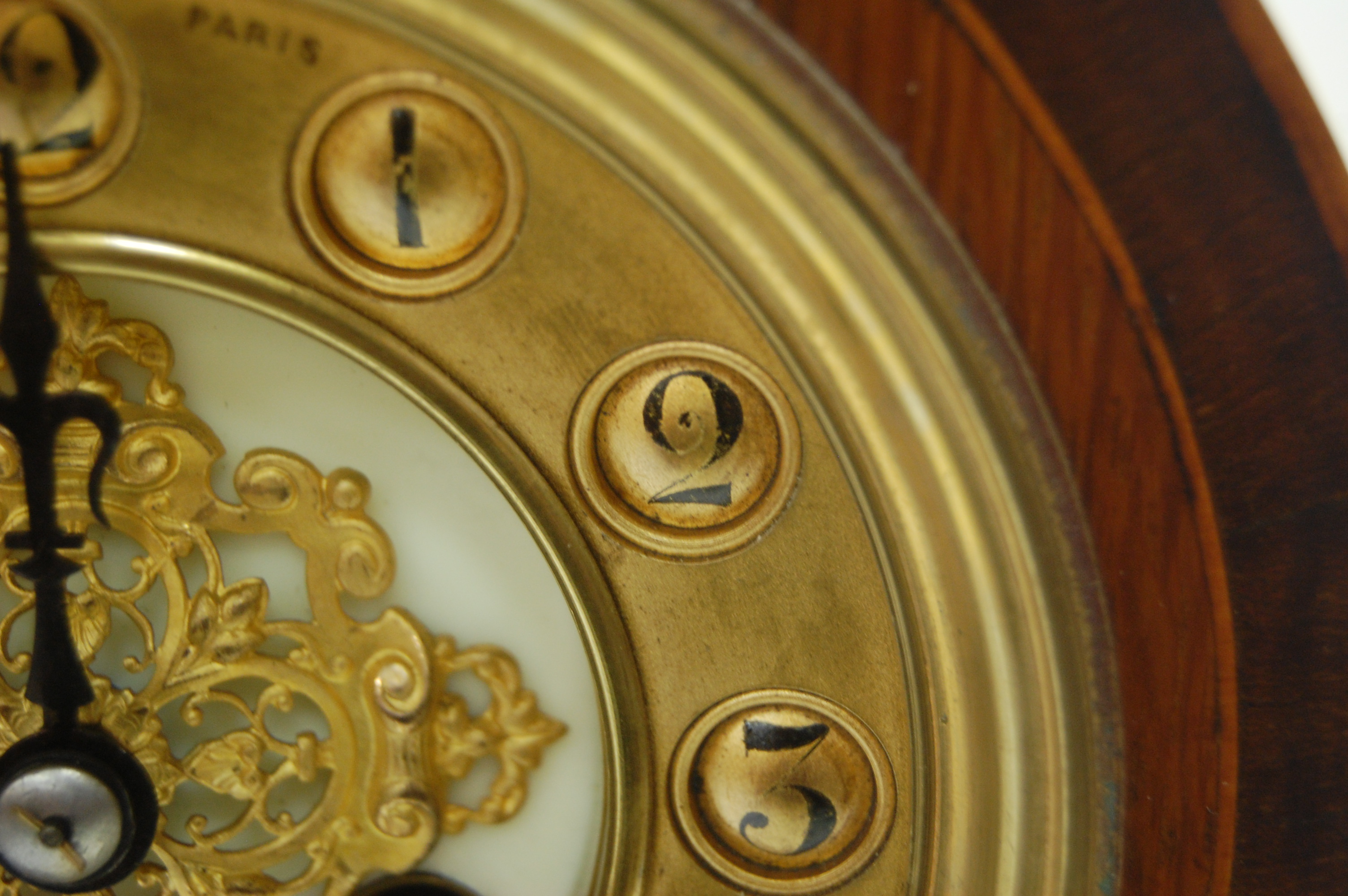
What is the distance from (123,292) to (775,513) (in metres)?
0.32

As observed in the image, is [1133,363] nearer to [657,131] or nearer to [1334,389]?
[1334,389]

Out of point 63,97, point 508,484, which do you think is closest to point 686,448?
point 508,484

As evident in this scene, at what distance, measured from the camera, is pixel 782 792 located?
44 cm

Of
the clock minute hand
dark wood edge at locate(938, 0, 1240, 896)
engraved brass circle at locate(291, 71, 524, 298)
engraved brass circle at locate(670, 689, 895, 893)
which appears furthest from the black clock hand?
dark wood edge at locate(938, 0, 1240, 896)

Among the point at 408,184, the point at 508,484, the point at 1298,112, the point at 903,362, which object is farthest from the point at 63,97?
the point at 1298,112

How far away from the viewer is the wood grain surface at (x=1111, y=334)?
1.13 feet

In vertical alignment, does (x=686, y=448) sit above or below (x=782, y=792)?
above

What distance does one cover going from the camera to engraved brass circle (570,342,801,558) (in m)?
0.42

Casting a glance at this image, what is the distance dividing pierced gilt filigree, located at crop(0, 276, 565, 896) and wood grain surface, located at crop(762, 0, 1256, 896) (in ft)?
0.89

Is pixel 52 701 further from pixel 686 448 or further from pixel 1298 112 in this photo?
pixel 1298 112

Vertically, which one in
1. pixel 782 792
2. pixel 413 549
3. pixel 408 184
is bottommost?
pixel 782 792

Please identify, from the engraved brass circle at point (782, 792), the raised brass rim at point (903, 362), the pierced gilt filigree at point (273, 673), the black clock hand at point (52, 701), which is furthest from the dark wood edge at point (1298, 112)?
the black clock hand at point (52, 701)

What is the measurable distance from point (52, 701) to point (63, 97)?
27 centimetres

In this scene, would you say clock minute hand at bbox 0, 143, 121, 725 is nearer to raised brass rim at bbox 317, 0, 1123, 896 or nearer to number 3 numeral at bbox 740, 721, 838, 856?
raised brass rim at bbox 317, 0, 1123, 896
